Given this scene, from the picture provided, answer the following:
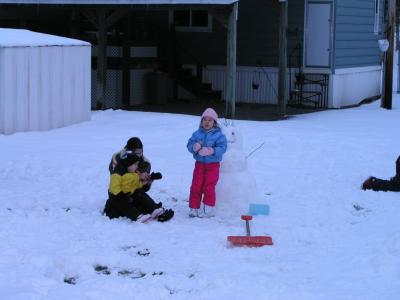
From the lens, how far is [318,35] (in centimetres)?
2161

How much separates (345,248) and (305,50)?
14.7m

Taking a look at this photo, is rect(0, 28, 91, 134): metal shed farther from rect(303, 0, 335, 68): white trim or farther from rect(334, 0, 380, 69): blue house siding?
rect(334, 0, 380, 69): blue house siding

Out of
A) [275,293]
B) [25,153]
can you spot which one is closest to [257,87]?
[25,153]

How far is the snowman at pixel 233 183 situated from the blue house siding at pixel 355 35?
13.2 metres

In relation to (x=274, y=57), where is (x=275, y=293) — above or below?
below

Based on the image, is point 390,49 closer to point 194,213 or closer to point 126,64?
point 126,64

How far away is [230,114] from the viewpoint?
17.6 meters

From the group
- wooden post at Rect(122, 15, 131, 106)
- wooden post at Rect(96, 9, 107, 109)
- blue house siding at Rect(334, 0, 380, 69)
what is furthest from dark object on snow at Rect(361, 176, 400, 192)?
wooden post at Rect(122, 15, 131, 106)

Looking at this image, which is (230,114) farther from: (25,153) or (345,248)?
(345,248)

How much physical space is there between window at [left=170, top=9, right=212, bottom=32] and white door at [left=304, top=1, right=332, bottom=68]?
3100 millimetres

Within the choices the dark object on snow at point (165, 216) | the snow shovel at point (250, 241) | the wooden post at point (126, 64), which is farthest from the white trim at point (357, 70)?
the snow shovel at point (250, 241)

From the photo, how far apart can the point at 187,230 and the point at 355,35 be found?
16137 mm

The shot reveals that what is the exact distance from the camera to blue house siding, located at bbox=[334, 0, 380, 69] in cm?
2177

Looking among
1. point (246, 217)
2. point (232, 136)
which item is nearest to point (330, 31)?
point (232, 136)
